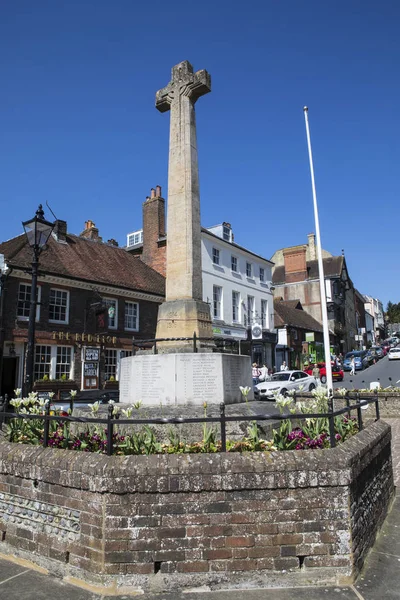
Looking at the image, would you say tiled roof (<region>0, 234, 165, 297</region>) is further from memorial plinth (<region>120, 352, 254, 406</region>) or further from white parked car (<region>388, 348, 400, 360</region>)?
white parked car (<region>388, 348, 400, 360</region>)

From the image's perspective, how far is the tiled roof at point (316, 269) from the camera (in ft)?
182

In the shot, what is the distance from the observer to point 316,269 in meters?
55.9

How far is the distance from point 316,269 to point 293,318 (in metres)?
13.0

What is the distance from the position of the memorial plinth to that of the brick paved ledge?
2.26 meters

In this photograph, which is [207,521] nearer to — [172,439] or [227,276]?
[172,439]

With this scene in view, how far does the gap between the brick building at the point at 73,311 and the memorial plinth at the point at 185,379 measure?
1311 centimetres

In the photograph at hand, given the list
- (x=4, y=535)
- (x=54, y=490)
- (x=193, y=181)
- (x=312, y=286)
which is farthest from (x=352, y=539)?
(x=312, y=286)

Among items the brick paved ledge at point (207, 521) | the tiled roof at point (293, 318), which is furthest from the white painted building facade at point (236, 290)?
the brick paved ledge at point (207, 521)

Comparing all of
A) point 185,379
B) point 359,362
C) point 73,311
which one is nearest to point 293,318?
point 359,362

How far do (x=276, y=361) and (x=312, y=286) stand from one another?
54.1ft

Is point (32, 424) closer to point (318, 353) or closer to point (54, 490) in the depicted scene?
point (54, 490)

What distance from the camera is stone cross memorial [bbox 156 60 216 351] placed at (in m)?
7.47

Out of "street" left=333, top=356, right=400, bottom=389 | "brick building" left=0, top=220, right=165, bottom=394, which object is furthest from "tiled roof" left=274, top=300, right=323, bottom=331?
"brick building" left=0, top=220, right=165, bottom=394

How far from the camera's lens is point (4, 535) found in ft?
15.3
